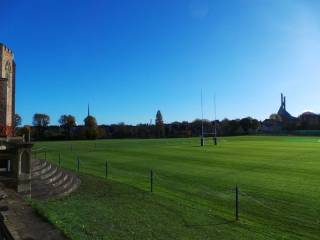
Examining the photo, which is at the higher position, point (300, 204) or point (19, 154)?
point (19, 154)

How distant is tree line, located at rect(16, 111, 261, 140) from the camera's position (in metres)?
133

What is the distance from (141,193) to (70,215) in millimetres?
6175

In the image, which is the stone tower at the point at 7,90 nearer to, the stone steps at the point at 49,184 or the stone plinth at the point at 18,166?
the stone steps at the point at 49,184

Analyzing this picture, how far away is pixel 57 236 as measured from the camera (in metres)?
9.39

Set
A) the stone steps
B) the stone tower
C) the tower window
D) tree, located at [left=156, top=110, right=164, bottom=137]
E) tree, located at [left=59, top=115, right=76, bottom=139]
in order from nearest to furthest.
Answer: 1. the stone steps
2. the stone tower
3. the tower window
4. tree, located at [left=59, top=115, right=76, bottom=139]
5. tree, located at [left=156, top=110, right=164, bottom=137]

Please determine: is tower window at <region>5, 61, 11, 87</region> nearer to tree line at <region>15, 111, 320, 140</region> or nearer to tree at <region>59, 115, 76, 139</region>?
tree line at <region>15, 111, 320, 140</region>

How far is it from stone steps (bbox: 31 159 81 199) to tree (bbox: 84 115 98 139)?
350 ft

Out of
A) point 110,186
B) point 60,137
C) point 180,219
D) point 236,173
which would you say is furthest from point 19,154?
point 60,137

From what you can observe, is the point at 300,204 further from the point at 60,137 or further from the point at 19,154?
the point at 60,137

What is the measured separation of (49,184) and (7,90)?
10.8m

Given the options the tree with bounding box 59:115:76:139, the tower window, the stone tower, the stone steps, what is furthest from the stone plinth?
the tree with bounding box 59:115:76:139

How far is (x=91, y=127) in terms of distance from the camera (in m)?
135

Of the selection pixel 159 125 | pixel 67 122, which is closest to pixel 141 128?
pixel 159 125

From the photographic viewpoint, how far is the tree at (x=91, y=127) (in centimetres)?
12925
